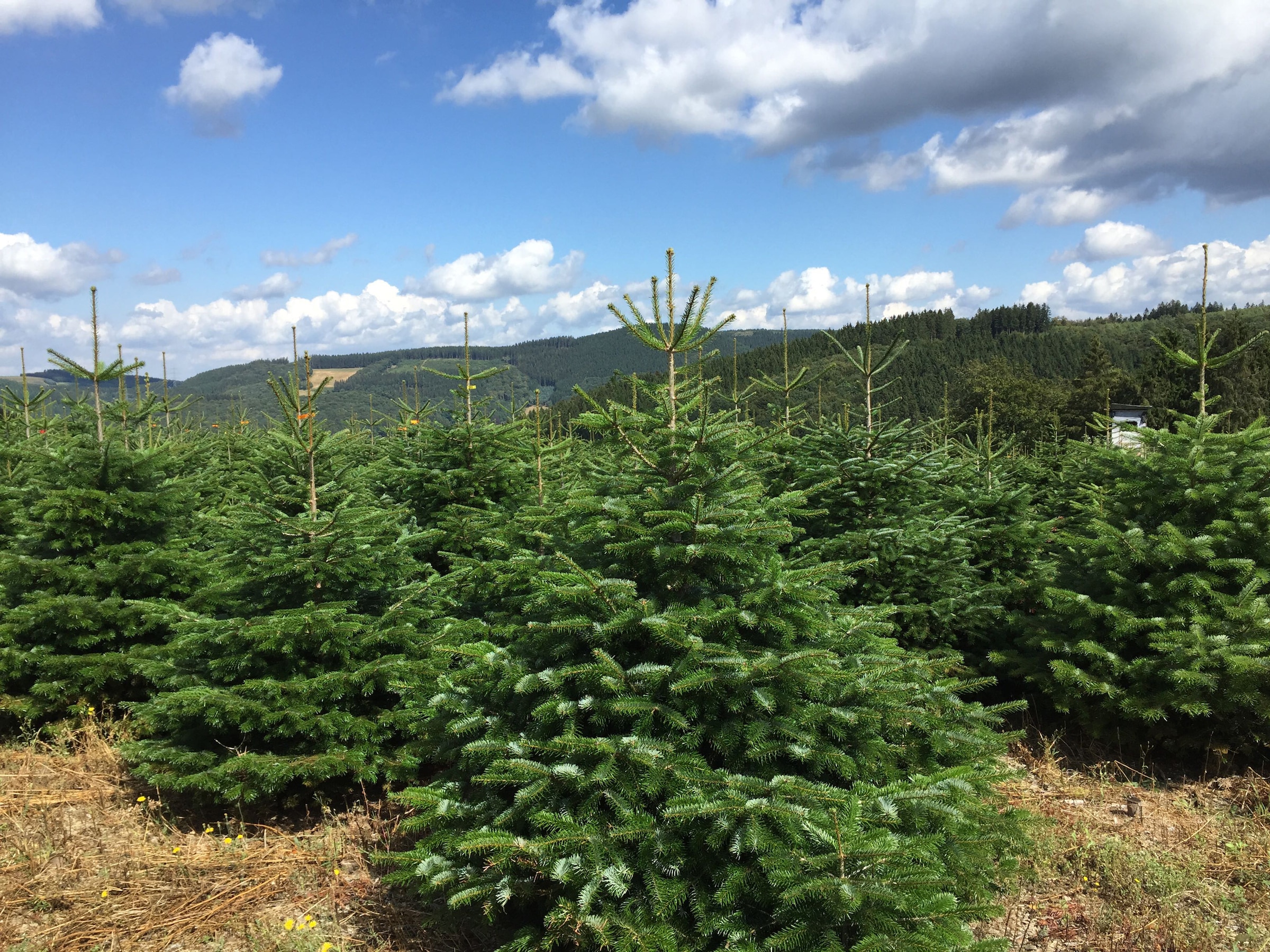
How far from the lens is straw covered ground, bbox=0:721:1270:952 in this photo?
4164 millimetres

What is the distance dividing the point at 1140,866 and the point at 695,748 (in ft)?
11.1

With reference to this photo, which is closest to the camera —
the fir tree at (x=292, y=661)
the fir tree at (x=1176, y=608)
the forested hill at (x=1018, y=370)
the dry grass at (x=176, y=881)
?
the dry grass at (x=176, y=881)

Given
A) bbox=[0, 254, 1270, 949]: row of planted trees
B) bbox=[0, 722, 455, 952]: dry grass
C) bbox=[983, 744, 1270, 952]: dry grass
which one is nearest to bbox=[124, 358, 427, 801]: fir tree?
bbox=[0, 254, 1270, 949]: row of planted trees

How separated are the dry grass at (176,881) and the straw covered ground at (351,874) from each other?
0.5 inches

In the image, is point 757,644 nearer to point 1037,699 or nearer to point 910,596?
point 910,596

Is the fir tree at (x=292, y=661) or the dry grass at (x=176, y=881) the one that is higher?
the fir tree at (x=292, y=661)

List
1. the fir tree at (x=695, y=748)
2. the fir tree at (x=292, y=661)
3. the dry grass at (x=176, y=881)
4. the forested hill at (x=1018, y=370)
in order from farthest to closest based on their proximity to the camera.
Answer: the forested hill at (x=1018, y=370) < the fir tree at (x=292, y=661) < the dry grass at (x=176, y=881) < the fir tree at (x=695, y=748)

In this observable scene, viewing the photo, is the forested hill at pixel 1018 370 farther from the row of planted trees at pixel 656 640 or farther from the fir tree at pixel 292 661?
the fir tree at pixel 292 661

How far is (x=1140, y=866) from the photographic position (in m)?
4.61

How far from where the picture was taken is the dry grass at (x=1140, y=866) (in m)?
4.10

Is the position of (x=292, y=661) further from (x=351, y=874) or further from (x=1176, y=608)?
(x=1176, y=608)

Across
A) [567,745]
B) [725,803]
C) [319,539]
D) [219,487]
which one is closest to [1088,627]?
[725,803]

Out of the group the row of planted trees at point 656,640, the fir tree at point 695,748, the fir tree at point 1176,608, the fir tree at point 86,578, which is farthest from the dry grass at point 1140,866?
the fir tree at point 86,578

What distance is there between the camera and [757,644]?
13.2 feet
